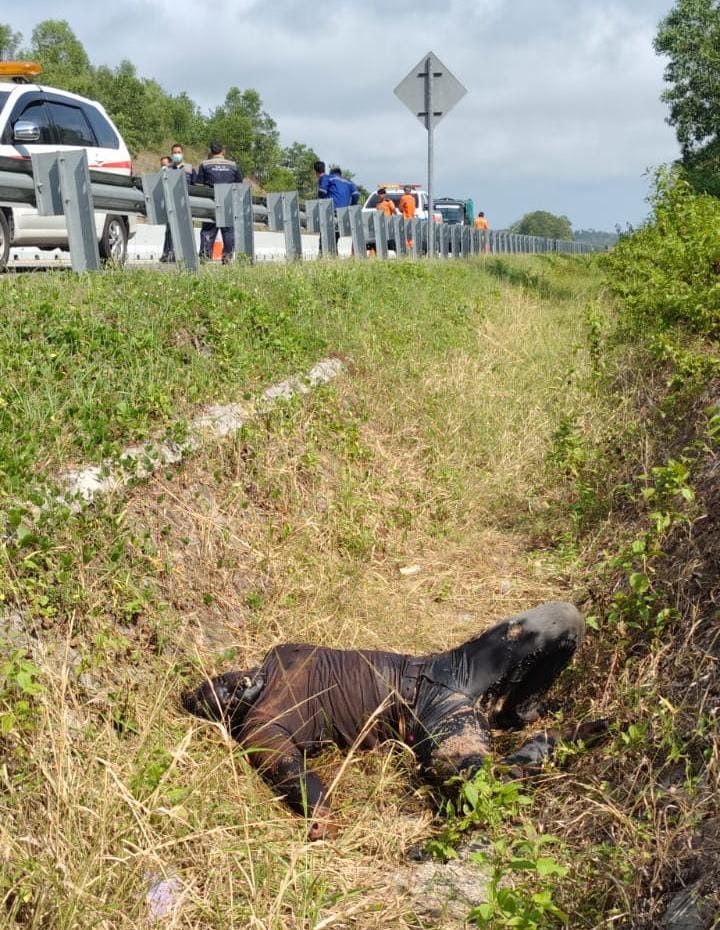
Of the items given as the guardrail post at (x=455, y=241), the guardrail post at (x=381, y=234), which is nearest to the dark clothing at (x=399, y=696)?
the guardrail post at (x=381, y=234)

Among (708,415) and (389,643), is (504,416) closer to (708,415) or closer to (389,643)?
(708,415)

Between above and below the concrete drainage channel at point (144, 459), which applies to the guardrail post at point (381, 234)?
above

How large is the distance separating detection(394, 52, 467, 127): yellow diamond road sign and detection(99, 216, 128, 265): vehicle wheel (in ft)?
17.5

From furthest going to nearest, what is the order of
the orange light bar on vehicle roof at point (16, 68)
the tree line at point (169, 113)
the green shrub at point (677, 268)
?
the tree line at point (169, 113) → the orange light bar on vehicle roof at point (16, 68) → the green shrub at point (677, 268)

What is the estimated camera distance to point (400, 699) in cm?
396

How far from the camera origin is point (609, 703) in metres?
4.05

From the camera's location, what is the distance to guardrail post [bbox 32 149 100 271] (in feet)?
25.6

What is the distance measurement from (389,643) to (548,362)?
5.71 m

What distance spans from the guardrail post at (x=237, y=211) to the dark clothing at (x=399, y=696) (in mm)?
7106

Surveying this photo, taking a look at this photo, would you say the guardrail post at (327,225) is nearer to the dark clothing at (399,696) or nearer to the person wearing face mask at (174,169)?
the person wearing face mask at (174,169)

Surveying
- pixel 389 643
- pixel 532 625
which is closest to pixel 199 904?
pixel 532 625

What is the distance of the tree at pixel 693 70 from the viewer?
88.3ft

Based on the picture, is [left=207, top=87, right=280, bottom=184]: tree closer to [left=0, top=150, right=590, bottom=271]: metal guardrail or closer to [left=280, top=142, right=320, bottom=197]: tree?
[left=280, top=142, right=320, bottom=197]: tree

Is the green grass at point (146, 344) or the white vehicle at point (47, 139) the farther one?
the white vehicle at point (47, 139)
